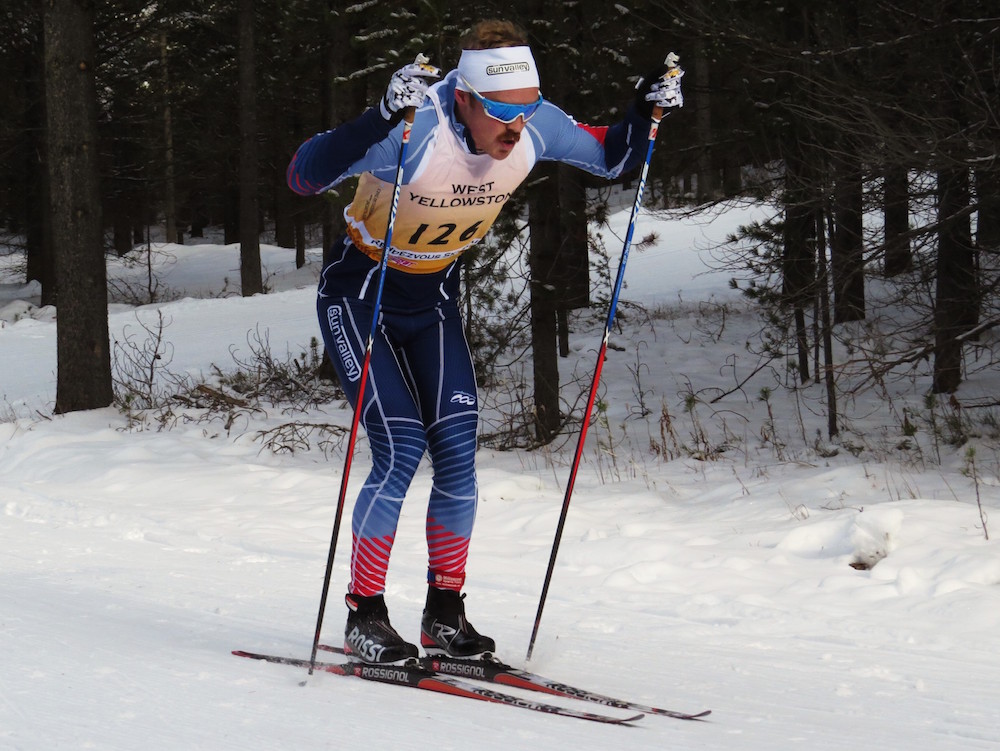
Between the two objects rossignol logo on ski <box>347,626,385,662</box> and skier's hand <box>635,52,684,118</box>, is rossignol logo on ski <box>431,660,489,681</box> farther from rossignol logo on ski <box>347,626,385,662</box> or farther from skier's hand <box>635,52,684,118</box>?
skier's hand <box>635,52,684,118</box>

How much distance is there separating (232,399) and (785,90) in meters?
6.24

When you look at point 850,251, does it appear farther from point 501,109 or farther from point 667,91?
point 501,109

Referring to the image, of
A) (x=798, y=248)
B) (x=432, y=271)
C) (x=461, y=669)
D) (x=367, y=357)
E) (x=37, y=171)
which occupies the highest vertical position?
(x=37, y=171)

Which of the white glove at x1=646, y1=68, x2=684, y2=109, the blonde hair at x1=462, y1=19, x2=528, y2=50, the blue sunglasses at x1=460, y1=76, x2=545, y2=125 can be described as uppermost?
the blonde hair at x1=462, y1=19, x2=528, y2=50

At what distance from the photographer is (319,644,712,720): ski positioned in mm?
3541

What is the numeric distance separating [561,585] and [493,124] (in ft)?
8.99

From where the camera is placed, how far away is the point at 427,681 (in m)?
3.76

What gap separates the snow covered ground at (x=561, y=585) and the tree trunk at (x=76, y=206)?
0.51 meters

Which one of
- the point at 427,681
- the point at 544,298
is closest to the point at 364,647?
the point at 427,681

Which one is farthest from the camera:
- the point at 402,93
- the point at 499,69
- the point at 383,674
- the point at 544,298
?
the point at 544,298

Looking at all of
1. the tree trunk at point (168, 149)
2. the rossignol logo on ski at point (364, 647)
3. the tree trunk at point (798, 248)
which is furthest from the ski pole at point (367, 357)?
the tree trunk at point (168, 149)

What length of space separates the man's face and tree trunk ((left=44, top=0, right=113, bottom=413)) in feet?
25.0

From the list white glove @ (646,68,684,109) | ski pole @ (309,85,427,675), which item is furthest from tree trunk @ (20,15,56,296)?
white glove @ (646,68,684,109)

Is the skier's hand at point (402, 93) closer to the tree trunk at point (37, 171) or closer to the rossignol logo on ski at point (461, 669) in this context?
the rossignol logo on ski at point (461, 669)
